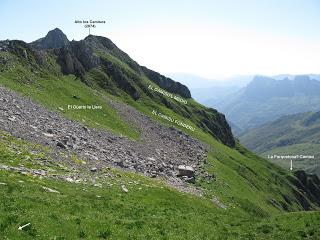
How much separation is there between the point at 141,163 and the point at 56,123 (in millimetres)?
14301

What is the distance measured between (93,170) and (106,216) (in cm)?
1867

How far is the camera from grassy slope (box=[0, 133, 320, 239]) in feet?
75.3

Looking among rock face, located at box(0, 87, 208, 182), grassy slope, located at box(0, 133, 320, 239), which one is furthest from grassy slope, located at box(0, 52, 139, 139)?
grassy slope, located at box(0, 133, 320, 239)

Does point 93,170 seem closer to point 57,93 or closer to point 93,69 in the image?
point 57,93

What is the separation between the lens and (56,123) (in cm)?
6241

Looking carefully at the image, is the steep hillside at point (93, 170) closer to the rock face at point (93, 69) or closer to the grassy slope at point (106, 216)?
the grassy slope at point (106, 216)

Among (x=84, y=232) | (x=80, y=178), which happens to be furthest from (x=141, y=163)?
(x=84, y=232)

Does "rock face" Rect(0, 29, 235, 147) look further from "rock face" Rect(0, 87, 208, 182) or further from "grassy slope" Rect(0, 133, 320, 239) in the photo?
"grassy slope" Rect(0, 133, 320, 239)

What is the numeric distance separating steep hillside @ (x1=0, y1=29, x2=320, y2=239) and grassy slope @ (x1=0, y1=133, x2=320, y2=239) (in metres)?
0.09

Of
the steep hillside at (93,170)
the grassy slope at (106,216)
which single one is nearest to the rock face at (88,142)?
the steep hillside at (93,170)

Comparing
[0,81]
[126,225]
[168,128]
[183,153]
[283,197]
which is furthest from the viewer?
[283,197]

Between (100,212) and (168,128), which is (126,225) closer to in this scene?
(100,212)

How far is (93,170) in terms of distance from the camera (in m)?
46.4

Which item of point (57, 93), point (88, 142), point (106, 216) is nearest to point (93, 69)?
point (57, 93)
